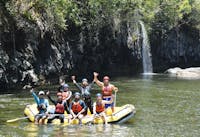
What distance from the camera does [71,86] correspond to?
101 feet

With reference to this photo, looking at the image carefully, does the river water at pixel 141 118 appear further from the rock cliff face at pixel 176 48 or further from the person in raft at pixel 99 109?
the rock cliff face at pixel 176 48

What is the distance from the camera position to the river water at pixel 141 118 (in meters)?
15.9

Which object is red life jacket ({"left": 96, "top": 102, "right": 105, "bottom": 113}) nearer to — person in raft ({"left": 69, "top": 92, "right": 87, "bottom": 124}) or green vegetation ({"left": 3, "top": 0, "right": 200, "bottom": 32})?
person in raft ({"left": 69, "top": 92, "right": 87, "bottom": 124})

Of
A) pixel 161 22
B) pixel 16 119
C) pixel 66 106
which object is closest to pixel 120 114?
pixel 66 106

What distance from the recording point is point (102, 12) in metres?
36.2

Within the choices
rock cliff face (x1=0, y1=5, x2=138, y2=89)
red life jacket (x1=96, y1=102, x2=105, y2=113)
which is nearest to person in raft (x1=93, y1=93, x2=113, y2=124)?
red life jacket (x1=96, y1=102, x2=105, y2=113)

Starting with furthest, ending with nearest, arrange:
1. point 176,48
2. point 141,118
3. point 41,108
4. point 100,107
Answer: point 176,48 → point 141,118 → point 41,108 → point 100,107

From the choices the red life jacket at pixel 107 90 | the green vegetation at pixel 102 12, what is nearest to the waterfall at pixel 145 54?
the green vegetation at pixel 102 12

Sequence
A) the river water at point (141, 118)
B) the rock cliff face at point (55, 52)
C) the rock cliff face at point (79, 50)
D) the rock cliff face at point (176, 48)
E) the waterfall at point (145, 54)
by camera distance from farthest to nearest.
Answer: the rock cliff face at point (176, 48), the waterfall at point (145, 54), the rock cliff face at point (79, 50), the rock cliff face at point (55, 52), the river water at point (141, 118)

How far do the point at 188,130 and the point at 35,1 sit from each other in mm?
13855

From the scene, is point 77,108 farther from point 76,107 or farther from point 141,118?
point 141,118

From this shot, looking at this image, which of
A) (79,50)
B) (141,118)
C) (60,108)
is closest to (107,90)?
(141,118)

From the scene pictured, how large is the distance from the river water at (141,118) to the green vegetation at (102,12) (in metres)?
4.87

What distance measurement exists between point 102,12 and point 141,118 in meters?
18.5
